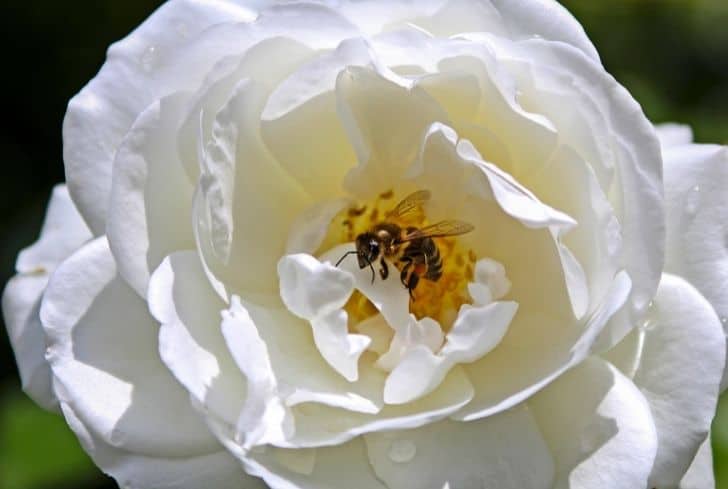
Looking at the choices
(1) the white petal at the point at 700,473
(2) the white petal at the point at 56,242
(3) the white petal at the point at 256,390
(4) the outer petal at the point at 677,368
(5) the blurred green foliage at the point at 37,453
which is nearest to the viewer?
(3) the white petal at the point at 256,390

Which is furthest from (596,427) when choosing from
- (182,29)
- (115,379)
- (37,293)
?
(37,293)

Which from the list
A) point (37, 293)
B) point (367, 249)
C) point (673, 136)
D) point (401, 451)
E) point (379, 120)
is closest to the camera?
point (401, 451)

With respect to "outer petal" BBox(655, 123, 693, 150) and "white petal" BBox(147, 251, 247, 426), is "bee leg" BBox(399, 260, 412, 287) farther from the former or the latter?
"outer petal" BBox(655, 123, 693, 150)

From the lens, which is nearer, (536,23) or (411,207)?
(536,23)

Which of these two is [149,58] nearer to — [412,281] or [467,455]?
Answer: [412,281]

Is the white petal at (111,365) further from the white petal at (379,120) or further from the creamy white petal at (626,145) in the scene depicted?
the creamy white petal at (626,145)

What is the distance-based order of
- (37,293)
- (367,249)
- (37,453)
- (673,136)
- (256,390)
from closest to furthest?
1. (256,390)
2. (367,249)
3. (37,293)
4. (673,136)
5. (37,453)

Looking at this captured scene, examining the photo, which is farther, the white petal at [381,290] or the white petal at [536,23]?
the white petal at [381,290]

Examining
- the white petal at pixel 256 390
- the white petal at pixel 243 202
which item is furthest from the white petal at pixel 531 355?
the white petal at pixel 243 202
